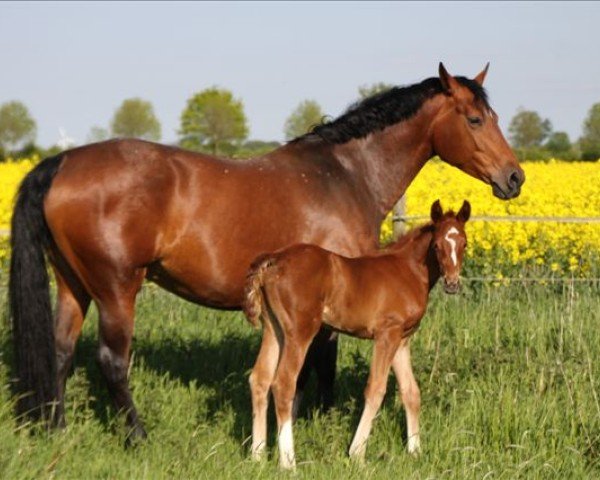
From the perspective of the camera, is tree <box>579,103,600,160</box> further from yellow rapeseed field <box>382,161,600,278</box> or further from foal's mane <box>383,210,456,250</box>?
foal's mane <box>383,210,456,250</box>

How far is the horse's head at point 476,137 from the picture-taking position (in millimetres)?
7449

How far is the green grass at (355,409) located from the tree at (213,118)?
73266 mm

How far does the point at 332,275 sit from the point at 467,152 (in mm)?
1655

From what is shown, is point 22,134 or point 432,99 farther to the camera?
point 22,134

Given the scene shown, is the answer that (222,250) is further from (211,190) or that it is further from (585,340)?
(585,340)

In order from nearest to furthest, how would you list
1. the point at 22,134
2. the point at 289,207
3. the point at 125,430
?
1. the point at 125,430
2. the point at 289,207
3. the point at 22,134

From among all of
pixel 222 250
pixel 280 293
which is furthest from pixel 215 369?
pixel 280 293

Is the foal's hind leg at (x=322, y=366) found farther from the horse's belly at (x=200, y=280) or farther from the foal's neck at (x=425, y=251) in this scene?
the foal's neck at (x=425, y=251)

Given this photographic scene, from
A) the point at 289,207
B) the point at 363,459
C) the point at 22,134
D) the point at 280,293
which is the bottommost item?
the point at 363,459

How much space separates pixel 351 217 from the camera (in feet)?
24.3

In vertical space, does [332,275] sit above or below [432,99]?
below

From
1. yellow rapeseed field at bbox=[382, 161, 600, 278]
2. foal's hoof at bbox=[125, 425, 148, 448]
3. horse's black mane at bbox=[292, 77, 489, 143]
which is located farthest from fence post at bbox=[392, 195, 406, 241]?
foal's hoof at bbox=[125, 425, 148, 448]

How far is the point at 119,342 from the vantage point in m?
6.73

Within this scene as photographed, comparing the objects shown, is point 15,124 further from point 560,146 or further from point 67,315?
point 67,315
